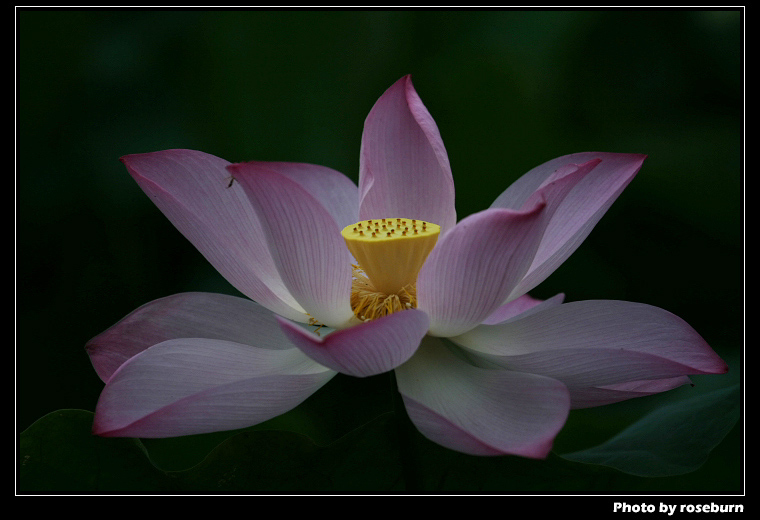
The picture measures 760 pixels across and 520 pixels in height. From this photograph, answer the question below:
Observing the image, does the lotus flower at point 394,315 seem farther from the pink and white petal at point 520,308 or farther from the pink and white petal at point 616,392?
the pink and white petal at point 520,308

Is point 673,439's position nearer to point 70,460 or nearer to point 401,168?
point 401,168

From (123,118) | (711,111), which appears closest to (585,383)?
(711,111)

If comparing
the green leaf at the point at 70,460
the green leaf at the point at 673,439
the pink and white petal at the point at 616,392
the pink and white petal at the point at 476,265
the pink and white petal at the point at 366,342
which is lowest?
the green leaf at the point at 673,439

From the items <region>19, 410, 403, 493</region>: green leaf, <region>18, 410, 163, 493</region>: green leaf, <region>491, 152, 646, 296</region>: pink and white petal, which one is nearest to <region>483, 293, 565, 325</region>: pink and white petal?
<region>491, 152, 646, 296</region>: pink and white petal

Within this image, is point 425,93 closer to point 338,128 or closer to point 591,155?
point 338,128

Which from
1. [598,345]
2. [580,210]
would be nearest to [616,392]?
[598,345]

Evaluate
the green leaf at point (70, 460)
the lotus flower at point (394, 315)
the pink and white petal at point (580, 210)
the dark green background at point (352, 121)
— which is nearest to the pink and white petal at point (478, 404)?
the lotus flower at point (394, 315)
